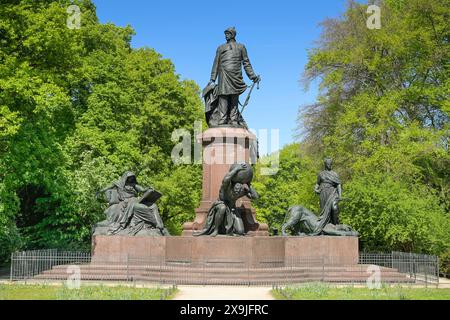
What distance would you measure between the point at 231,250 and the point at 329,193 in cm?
469

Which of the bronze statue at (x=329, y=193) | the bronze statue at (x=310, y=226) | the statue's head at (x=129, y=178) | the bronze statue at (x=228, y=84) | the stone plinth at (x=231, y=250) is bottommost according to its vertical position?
the stone plinth at (x=231, y=250)

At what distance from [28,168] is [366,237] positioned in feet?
52.9

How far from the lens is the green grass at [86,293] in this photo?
13328 millimetres

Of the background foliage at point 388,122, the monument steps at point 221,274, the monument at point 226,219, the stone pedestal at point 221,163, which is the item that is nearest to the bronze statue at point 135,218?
the monument at point 226,219

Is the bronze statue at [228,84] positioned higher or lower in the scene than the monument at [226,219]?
higher

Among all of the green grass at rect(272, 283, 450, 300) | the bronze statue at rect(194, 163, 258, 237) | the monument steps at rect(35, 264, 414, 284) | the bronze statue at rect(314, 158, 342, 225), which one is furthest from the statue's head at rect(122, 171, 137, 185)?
the green grass at rect(272, 283, 450, 300)

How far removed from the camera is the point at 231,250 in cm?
1822

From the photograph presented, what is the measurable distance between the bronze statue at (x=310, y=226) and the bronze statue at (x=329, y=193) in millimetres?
341

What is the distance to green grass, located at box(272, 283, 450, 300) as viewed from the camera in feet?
44.9

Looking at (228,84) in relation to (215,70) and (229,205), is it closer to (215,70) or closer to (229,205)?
(215,70)

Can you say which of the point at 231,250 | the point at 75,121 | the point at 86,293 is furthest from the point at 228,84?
the point at 75,121

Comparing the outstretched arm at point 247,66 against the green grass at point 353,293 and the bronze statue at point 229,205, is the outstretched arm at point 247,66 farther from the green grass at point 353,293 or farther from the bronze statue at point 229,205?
the green grass at point 353,293

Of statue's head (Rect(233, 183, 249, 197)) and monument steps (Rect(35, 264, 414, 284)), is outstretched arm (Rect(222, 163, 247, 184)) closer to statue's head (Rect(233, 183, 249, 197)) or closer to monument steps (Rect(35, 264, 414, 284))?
statue's head (Rect(233, 183, 249, 197))
